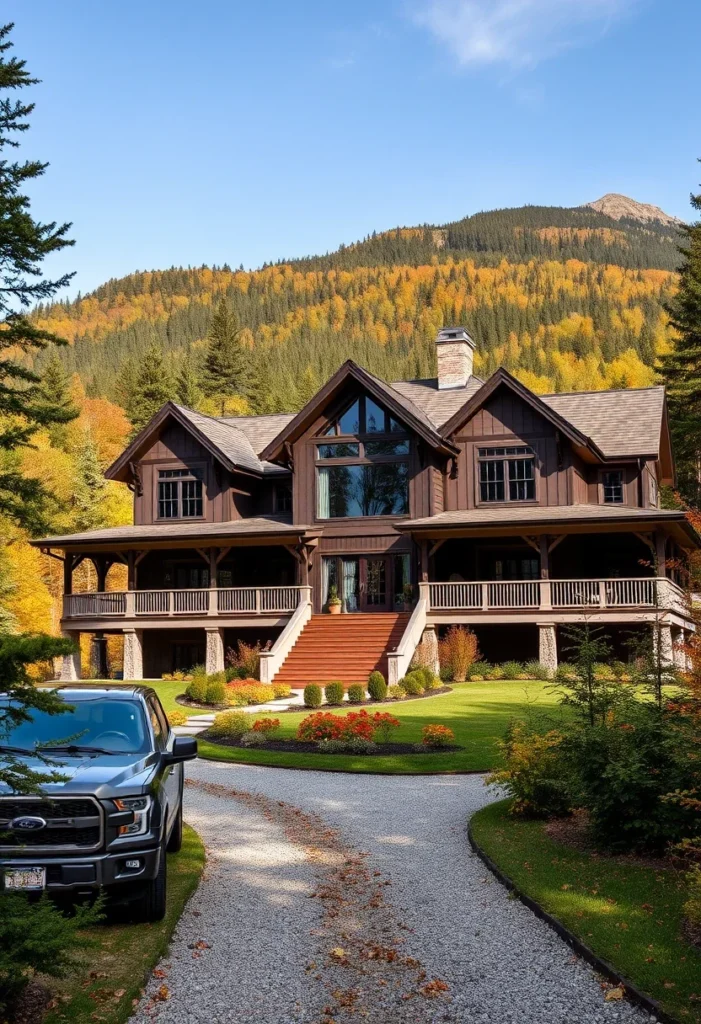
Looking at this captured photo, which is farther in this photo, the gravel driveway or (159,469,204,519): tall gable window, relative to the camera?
(159,469,204,519): tall gable window

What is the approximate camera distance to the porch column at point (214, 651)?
114 ft

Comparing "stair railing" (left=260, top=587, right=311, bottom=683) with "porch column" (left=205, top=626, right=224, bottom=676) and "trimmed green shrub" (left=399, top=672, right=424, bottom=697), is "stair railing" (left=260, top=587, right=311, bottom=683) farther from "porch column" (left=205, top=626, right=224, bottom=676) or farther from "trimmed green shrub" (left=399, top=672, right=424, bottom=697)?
"trimmed green shrub" (left=399, top=672, right=424, bottom=697)

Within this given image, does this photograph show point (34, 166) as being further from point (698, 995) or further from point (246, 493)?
point (246, 493)

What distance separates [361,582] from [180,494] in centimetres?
831

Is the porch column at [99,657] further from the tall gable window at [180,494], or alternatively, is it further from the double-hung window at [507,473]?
the double-hung window at [507,473]

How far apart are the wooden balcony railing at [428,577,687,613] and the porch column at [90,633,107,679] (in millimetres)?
12826

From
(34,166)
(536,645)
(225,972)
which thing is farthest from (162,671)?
(225,972)

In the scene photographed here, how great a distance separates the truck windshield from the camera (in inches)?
353

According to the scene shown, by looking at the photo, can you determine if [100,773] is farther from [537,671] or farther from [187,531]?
[187,531]

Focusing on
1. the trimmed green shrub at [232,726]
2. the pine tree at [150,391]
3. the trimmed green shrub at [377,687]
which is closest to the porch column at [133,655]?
the trimmed green shrub at [377,687]

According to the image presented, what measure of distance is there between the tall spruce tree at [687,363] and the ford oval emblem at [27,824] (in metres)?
41.9

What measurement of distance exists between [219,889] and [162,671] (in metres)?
29.1

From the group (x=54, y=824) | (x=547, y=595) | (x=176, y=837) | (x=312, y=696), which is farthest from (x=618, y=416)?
(x=54, y=824)

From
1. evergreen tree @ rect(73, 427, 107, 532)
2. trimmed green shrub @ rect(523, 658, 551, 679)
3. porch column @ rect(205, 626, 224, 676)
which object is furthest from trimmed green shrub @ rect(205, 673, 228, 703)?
evergreen tree @ rect(73, 427, 107, 532)
